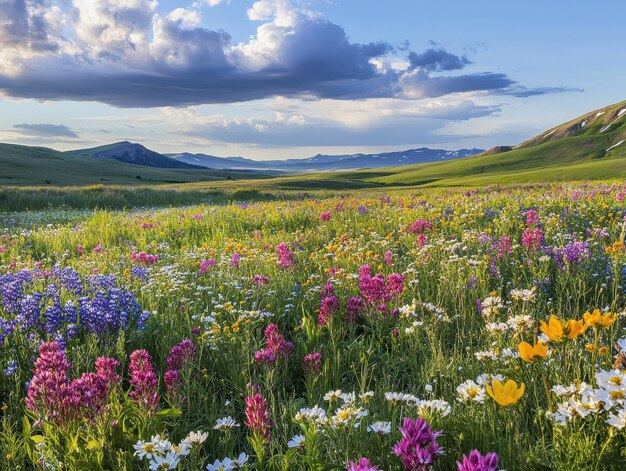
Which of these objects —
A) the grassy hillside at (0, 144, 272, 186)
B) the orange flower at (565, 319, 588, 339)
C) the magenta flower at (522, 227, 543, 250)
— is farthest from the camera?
the grassy hillside at (0, 144, 272, 186)

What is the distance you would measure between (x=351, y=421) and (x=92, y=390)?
1565mm

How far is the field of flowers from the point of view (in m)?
2.42

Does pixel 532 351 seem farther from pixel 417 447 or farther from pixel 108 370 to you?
pixel 108 370

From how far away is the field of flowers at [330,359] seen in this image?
2.42 metres

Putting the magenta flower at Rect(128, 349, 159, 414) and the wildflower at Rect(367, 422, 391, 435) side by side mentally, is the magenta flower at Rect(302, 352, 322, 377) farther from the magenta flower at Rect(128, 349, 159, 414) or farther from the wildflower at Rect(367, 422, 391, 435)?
the wildflower at Rect(367, 422, 391, 435)

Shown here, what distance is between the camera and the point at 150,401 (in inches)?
116

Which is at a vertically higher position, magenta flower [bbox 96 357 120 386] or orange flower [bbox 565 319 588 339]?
orange flower [bbox 565 319 588 339]

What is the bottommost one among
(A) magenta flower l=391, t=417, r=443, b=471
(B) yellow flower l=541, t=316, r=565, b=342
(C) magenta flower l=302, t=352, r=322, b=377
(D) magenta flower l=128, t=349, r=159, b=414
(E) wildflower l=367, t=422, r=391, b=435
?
(C) magenta flower l=302, t=352, r=322, b=377

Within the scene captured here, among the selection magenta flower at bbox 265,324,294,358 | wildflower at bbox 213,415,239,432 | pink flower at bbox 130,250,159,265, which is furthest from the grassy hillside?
wildflower at bbox 213,415,239,432

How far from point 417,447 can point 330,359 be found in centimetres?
251

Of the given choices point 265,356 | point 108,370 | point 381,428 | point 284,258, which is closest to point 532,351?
point 381,428

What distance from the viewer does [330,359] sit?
171 inches

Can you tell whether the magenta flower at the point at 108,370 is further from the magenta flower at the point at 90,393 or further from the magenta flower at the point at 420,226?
the magenta flower at the point at 420,226

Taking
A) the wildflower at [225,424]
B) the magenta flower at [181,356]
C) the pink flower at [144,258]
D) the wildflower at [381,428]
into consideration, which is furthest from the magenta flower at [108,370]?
the pink flower at [144,258]
